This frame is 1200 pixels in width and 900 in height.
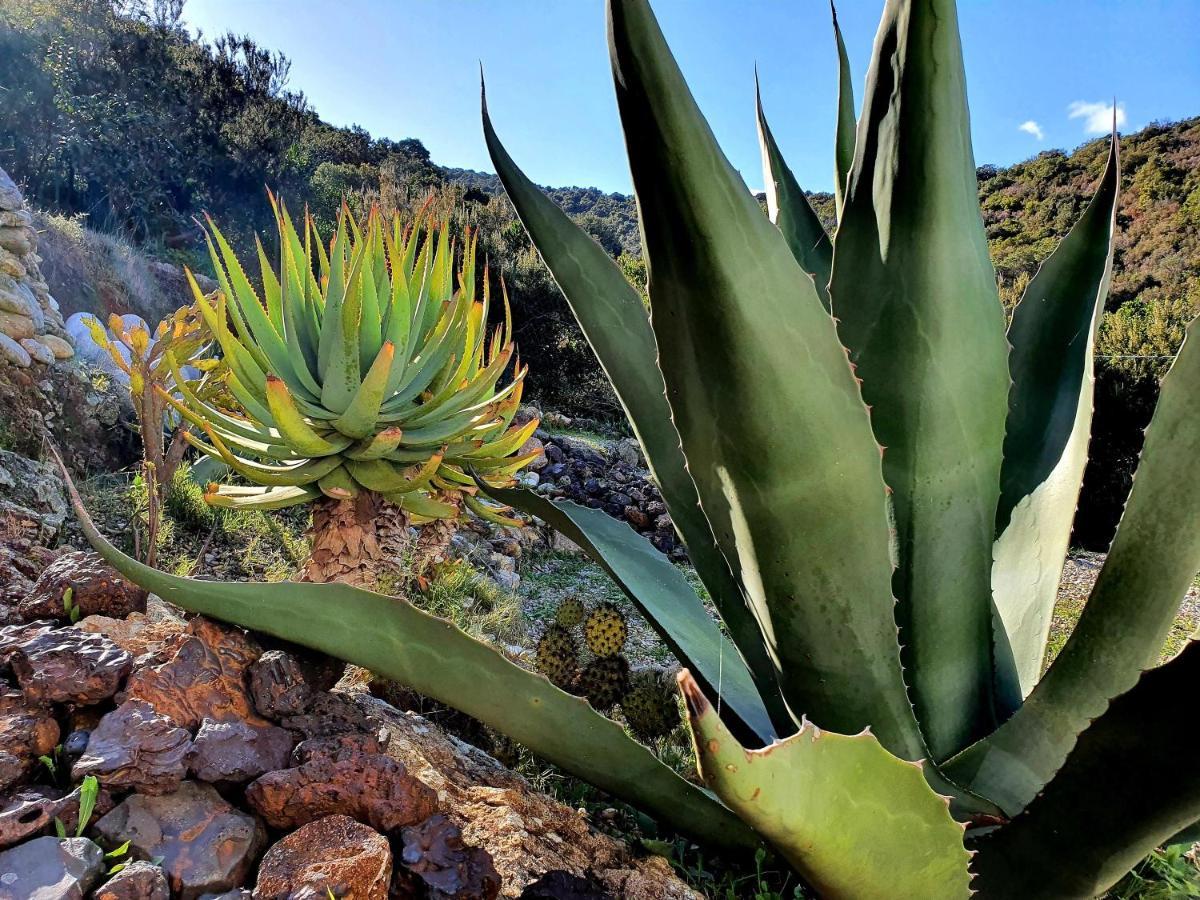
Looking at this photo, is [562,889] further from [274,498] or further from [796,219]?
[274,498]

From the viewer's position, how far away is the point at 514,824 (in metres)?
1.04

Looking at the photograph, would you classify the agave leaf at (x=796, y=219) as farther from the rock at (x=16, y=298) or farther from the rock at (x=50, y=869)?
the rock at (x=16, y=298)

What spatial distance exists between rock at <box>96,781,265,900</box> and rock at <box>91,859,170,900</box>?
3cm

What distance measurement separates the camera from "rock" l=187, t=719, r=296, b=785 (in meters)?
0.90

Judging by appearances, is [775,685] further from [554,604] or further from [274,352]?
[554,604]

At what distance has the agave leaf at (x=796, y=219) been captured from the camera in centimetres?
122

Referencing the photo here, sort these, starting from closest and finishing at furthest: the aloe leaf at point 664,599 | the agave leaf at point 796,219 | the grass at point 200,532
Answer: the aloe leaf at point 664,599, the agave leaf at point 796,219, the grass at point 200,532

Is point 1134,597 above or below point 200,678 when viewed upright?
above

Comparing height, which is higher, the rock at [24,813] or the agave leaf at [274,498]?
the agave leaf at [274,498]

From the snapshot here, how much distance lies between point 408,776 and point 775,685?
0.48 meters

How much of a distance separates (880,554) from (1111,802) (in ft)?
0.91

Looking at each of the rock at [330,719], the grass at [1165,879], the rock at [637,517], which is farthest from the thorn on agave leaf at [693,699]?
the rock at [637,517]

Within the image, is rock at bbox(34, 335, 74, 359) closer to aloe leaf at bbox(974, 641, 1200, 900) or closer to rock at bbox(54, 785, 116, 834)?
rock at bbox(54, 785, 116, 834)

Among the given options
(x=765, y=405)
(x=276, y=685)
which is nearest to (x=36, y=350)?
(x=276, y=685)
